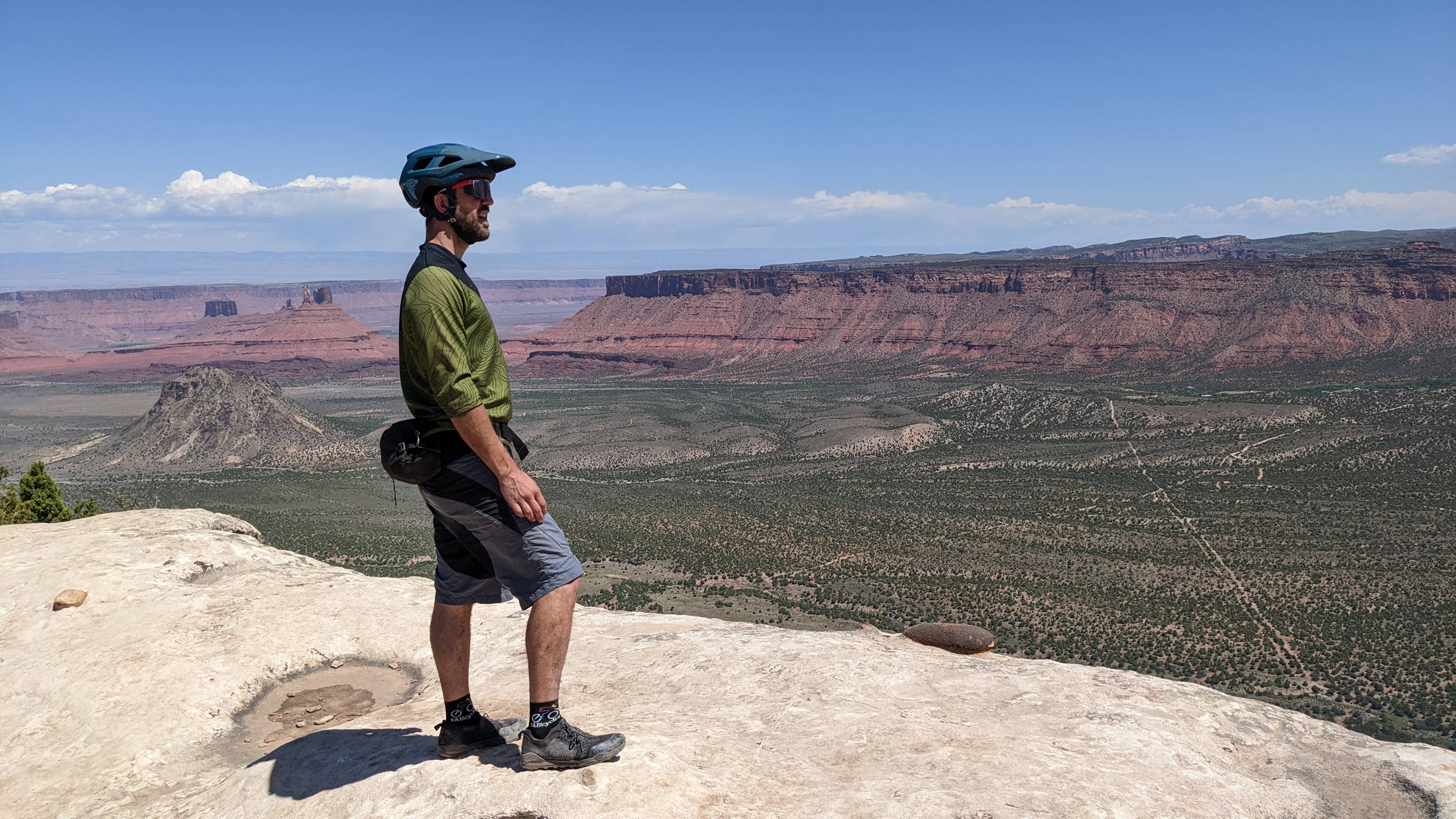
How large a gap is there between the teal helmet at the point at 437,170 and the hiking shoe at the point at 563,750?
2.78 m

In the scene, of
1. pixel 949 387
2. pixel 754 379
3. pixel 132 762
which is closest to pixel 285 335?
pixel 754 379

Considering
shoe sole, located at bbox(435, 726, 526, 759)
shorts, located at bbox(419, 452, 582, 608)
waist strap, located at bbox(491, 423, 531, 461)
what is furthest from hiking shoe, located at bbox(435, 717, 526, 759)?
waist strap, located at bbox(491, 423, 531, 461)

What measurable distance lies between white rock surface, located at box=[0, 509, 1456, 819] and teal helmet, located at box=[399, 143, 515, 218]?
305cm

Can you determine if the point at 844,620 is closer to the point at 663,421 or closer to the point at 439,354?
→ the point at 439,354

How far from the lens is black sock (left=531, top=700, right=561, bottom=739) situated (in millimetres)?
4527

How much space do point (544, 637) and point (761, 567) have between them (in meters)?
29.7

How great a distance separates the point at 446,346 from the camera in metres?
4.21

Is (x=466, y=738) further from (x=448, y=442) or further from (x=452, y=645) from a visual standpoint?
(x=448, y=442)

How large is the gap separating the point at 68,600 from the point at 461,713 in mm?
5923

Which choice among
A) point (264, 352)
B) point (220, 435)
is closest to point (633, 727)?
point (220, 435)

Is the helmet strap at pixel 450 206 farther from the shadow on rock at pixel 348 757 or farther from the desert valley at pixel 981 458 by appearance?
the desert valley at pixel 981 458

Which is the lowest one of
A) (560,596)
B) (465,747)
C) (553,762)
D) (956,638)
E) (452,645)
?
(956,638)

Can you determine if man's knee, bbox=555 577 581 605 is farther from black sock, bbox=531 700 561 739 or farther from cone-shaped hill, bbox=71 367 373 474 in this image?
cone-shaped hill, bbox=71 367 373 474

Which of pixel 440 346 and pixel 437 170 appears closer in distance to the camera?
pixel 440 346
